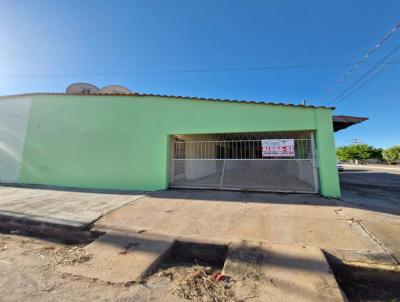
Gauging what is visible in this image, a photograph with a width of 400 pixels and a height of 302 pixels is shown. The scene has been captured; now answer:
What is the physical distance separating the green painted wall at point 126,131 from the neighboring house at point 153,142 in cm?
3

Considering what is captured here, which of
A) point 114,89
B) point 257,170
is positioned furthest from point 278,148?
point 114,89

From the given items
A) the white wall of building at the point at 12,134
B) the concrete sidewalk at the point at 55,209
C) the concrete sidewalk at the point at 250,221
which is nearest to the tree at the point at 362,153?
the concrete sidewalk at the point at 250,221

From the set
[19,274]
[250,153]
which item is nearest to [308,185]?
[250,153]

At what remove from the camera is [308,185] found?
689 cm

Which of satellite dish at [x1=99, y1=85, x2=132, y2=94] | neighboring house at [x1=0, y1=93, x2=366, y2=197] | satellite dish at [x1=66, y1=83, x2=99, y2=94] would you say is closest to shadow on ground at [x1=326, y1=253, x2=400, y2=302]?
neighboring house at [x1=0, y1=93, x2=366, y2=197]

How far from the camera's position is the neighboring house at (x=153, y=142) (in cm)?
639

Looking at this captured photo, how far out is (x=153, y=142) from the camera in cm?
750

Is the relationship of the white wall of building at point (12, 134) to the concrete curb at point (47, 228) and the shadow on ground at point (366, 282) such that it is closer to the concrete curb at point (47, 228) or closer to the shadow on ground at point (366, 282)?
→ the concrete curb at point (47, 228)

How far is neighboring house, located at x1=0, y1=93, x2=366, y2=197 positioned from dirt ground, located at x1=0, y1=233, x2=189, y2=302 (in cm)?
446

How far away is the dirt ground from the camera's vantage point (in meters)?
2.12

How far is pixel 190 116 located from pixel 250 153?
273 cm

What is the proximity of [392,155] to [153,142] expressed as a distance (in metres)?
55.2

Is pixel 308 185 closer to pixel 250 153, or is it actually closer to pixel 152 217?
pixel 250 153

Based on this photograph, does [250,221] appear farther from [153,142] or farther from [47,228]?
[153,142]
